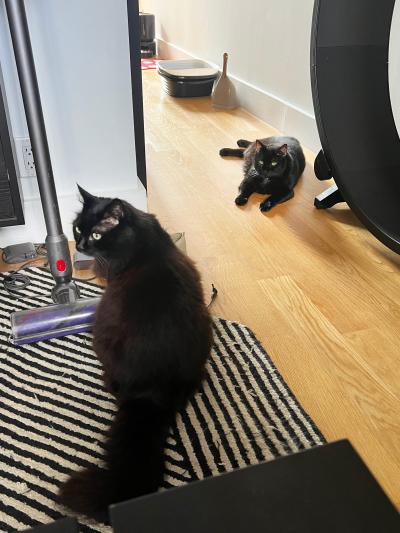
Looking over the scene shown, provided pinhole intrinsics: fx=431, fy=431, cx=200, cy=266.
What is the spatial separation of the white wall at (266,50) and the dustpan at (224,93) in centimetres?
9

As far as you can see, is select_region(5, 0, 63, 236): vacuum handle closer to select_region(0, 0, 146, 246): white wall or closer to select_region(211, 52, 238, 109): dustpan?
select_region(0, 0, 146, 246): white wall

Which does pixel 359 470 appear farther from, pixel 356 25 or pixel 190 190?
pixel 190 190

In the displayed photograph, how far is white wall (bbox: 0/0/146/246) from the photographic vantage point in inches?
50.6

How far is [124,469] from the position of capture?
69 centimetres

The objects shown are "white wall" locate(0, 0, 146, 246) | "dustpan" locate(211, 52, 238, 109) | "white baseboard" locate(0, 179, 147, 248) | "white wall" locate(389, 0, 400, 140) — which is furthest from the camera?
"dustpan" locate(211, 52, 238, 109)

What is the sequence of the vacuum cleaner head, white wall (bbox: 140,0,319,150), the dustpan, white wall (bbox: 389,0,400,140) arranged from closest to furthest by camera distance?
the vacuum cleaner head, white wall (bbox: 389,0,400,140), white wall (bbox: 140,0,319,150), the dustpan

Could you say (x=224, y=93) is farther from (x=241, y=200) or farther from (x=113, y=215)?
(x=113, y=215)

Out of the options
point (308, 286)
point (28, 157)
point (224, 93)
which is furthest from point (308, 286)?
point (224, 93)

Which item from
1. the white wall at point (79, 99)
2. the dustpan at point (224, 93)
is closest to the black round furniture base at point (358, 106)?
the white wall at point (79, 99)

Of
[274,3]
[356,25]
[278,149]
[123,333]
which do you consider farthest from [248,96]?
[123,333]

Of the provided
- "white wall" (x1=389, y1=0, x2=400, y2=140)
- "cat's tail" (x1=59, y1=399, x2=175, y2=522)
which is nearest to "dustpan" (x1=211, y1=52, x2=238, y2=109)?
"white wall" (x1=389, y1=0, x2=400, y2=140)

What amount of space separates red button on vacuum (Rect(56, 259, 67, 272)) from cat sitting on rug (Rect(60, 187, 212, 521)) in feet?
0.39

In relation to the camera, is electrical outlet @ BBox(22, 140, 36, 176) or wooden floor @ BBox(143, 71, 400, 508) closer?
wooden floor @ BBox(143, 71, 400, 508)

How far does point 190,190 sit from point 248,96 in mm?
1470
